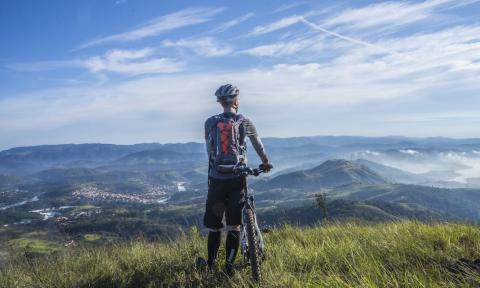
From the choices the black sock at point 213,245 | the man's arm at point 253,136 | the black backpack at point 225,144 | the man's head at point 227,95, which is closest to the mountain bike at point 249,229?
the black backpack at point 225,144

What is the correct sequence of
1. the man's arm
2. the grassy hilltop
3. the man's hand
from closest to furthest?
the grassy hilltop
the man's hand
the man's arm

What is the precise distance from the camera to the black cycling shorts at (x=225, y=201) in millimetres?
6668

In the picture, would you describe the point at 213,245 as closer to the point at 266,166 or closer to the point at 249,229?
the point at 249,229

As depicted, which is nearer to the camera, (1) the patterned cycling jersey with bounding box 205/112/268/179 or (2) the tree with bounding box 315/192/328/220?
Result: (1) the patterned cycling jersey with bounding box 205/112/268/179

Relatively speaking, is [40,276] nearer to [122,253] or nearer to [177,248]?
[122,253]

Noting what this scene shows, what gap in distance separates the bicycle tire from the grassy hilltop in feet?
0.43

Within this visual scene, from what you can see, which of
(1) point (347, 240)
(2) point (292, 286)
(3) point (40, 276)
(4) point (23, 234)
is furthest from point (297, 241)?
(4) point (23, 234)

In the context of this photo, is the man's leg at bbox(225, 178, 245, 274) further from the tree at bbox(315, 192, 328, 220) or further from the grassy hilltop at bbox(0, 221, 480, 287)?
the tree at bbox(315, 192, 328, 220)

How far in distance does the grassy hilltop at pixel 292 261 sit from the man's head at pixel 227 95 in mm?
2566

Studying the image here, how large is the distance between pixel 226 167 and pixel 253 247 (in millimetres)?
1353

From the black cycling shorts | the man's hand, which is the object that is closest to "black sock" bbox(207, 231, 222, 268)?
the black cycling shorts

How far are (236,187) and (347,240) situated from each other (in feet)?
6.64

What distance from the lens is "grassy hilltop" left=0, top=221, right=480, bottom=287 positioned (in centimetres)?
493

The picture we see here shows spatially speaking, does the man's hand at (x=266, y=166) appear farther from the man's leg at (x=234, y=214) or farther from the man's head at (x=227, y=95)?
the man's head at (x=227, y=95)
